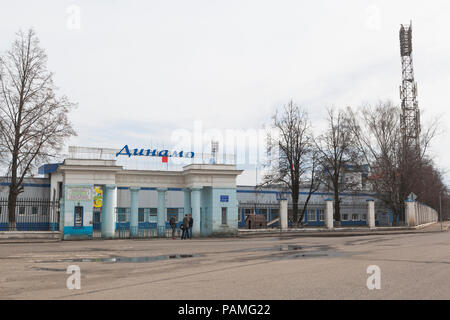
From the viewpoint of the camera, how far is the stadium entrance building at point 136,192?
98.8ft

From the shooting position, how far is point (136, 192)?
33375 mm

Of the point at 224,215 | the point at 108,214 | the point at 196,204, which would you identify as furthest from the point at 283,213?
the point at 108,214

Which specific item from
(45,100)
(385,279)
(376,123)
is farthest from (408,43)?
(385,279)

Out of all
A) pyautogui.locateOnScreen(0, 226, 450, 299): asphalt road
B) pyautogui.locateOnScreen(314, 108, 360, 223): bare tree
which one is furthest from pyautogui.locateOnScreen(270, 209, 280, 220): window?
pyautogui.locateOnScreen(0, 226, 450, 299): asphalt road

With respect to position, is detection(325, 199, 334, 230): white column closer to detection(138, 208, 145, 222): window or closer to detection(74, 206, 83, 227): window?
detection(74, 206, 83, 227): window

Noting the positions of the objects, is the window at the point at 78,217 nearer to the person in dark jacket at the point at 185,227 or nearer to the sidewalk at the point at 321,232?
the person in dark jacket at the point at 185,227

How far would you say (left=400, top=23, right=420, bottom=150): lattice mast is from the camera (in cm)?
5072

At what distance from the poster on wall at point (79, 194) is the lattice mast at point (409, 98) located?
33721mm

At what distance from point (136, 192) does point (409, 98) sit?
4959 cm

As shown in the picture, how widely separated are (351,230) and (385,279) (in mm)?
29578

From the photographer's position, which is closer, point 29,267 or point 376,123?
point 29,267

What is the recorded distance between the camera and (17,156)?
3438 cm

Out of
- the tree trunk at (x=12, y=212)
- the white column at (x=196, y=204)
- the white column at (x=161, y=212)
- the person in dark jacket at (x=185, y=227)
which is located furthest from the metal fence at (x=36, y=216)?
the white column at (x=196, y=204)
